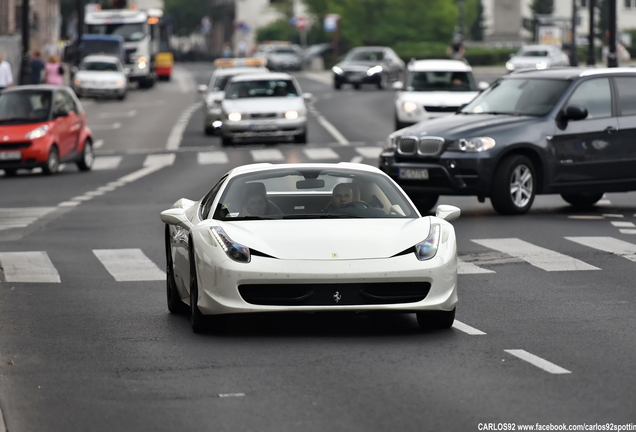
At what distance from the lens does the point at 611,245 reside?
15.9 meters

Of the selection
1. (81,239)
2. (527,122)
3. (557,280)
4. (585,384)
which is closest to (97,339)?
(585,384)

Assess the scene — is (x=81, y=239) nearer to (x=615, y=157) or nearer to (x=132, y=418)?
(x=615, y=157)

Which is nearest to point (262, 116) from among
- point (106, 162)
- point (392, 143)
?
point (106, 162)

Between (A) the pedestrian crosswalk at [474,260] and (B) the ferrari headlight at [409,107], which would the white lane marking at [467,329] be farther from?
(B) the ferrari headlight at [409,107]

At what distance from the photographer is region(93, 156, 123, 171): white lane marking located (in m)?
31.0

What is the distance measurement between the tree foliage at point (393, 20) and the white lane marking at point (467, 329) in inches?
3616

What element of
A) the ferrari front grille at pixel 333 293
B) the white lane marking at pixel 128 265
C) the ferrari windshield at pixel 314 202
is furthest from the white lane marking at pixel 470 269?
the ferrari front grille at pixel 333 293

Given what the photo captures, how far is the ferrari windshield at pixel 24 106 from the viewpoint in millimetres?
28750

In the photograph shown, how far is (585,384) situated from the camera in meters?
8.02

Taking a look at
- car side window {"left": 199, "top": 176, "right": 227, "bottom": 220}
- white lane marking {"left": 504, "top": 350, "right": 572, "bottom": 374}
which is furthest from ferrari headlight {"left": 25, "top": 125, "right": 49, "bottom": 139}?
white lane marking {"left": 504, "top": 350, "right": 572, "bottom": 374}

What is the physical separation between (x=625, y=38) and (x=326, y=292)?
339ft

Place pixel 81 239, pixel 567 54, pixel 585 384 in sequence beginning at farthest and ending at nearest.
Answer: pixel 567 54 → pixel 81 239 → pixel 585 384

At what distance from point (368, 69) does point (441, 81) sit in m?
28.4

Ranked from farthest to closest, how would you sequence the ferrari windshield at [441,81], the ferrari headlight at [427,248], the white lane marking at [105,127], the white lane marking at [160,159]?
the white lane marking at [105,127]
the ferrari windshield at [441,81]
the white lane marking at [160,159]
the ferrari headlight at [427,248]
